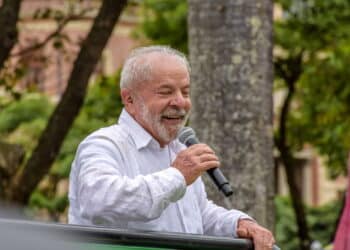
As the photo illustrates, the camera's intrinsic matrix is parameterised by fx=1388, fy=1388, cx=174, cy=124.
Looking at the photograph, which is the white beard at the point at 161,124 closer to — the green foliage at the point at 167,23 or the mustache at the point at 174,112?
the mustache at the point at 174,112

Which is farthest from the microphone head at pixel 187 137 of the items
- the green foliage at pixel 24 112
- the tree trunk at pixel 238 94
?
the green foliage at pixel 24 112

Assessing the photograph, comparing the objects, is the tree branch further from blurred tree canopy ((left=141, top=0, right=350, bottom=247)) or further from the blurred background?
blurred tree canopy ((left=141, top=0, right=350, bottom=247))

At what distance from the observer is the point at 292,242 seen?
24.4 meters

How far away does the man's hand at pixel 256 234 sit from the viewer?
4668 mm

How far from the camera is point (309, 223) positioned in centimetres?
2617

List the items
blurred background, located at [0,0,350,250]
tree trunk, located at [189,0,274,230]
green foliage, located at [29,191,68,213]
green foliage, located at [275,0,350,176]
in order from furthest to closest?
green foliage, located at [29,191,68,213] < green foliage, located at [275,0,350,176] < blurred background, located at [0,0,350,250] < tree trunk, located at [189,0,274,230]

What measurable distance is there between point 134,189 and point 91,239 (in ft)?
2.06

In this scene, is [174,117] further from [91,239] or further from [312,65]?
[312,65]

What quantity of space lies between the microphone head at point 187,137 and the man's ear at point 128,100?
0.63 ft

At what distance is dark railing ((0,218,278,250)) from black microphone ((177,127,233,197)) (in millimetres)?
226

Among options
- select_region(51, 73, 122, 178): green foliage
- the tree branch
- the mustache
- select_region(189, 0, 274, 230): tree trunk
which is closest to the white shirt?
the mustache

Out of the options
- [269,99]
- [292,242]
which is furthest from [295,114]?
[269,99]

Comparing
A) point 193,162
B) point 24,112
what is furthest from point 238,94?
point 24,112

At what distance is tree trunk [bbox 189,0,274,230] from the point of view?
8656 millimetres
